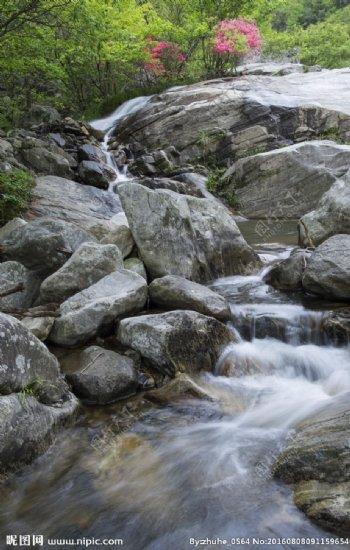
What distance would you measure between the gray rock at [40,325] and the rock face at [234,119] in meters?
13.6

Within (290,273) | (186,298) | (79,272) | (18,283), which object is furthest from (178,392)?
(290,273)

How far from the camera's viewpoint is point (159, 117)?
742 inches

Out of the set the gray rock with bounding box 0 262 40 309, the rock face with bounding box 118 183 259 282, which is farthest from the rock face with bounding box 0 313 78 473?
the rock face with bounding box 118 183 259 282

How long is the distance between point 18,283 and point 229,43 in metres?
19.7

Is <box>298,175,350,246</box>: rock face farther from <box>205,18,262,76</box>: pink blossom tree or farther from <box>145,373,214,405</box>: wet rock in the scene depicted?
<box>205,18,262,76</box>: pink blossom tree

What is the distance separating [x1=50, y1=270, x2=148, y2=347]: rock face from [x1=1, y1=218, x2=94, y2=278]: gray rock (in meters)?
1.23

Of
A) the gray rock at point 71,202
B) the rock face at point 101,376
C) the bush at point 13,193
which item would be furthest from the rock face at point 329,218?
the bush at point 13,193

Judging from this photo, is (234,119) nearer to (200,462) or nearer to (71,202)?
(71,202)

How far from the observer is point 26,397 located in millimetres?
4016

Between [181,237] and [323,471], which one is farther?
[181,237]

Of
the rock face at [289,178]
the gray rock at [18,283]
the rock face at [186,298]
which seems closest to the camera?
the rock face at [186,298]

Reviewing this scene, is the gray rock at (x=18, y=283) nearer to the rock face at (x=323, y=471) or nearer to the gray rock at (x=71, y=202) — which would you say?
the gray rock at (x=71, y=202)

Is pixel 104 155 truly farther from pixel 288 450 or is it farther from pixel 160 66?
pixel 288 450

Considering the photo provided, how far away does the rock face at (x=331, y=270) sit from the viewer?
249 inches
